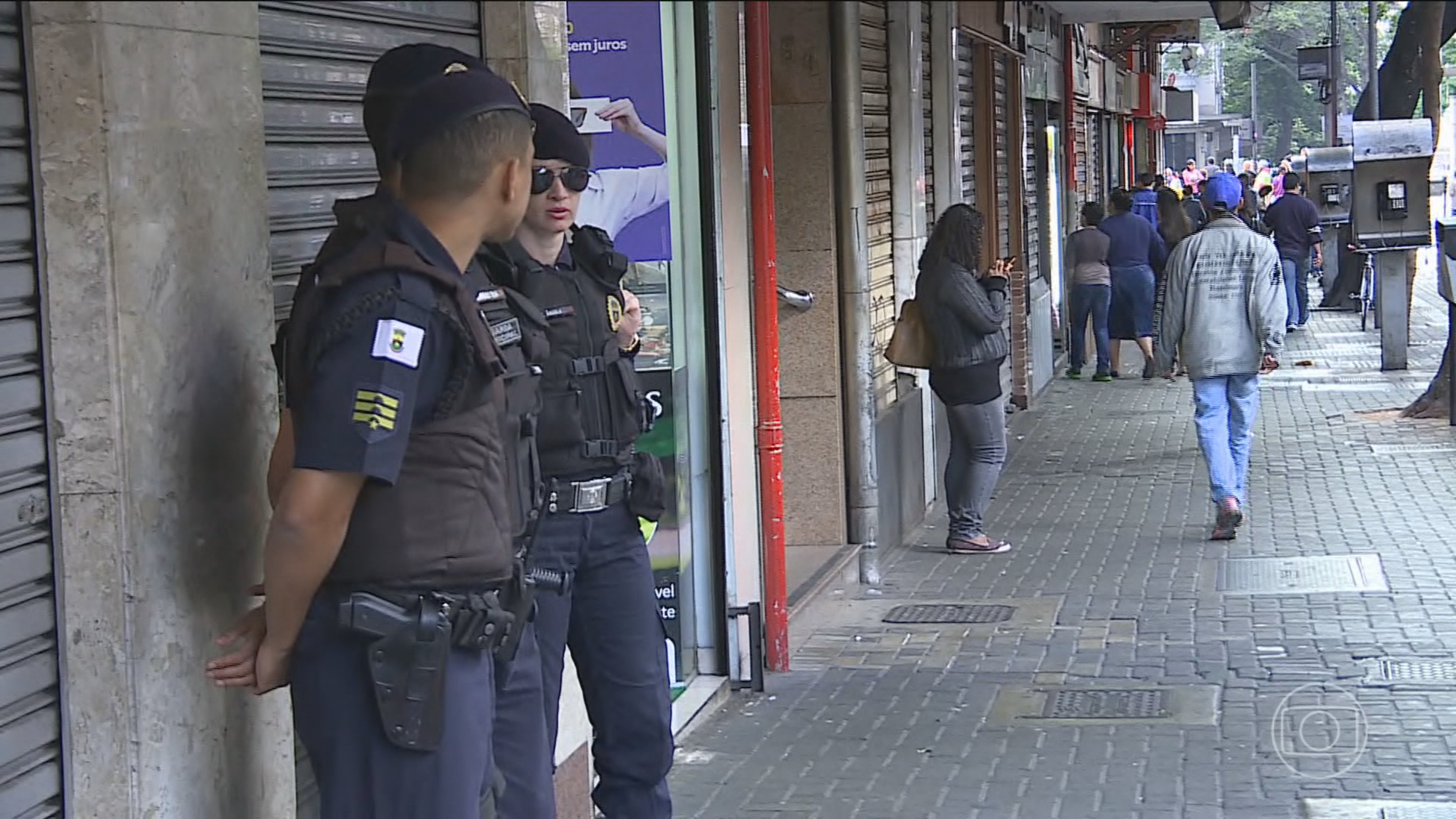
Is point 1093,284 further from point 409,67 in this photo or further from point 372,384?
point 372,384

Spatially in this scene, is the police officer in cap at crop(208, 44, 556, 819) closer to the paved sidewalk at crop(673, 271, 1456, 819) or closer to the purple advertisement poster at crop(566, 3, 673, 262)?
the paved sidewalk at crop(673, 271, 1456, 819)

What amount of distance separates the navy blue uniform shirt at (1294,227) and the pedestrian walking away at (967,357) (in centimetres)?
1302

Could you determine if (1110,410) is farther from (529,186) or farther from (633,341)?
(529,186)

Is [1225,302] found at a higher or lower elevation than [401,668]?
higher

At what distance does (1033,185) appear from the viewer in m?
18.6

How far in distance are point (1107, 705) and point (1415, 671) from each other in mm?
1214

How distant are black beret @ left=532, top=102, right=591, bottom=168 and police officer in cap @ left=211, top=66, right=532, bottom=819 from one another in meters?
1.00

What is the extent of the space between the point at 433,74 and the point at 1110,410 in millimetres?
14033

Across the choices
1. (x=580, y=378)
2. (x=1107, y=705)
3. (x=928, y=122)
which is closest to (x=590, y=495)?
(x=580, y=378)

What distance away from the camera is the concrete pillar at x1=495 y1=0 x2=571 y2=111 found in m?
4.85

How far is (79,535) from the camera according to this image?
3.21 m

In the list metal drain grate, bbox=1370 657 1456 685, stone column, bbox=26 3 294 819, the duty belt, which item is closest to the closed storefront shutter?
metal drain grate, bbox=1370 657 1456 685

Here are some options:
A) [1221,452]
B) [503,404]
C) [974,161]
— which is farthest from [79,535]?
[974,161]

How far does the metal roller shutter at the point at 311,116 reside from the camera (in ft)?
12.7
